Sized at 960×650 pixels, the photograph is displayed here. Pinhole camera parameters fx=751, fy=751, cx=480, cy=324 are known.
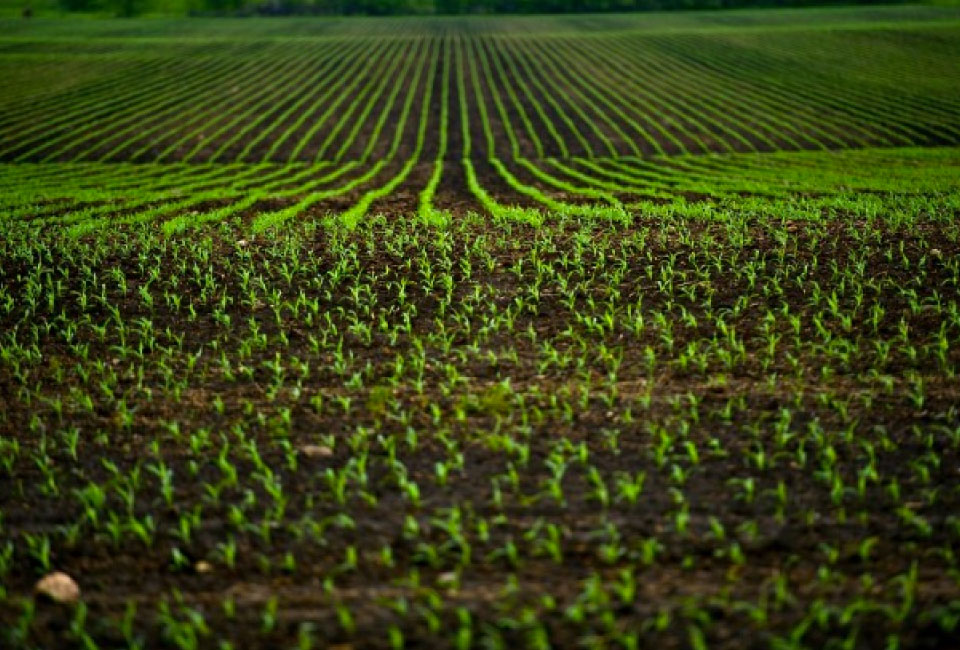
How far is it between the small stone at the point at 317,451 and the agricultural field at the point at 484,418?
31 millimetres

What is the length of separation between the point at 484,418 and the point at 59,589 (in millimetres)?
3344

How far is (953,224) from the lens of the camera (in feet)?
38.5

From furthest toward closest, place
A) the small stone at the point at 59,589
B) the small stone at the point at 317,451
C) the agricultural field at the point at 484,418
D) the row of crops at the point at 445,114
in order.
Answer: the row of crops at the point at 445,114 < the small stone at the point at 317,451 < the small stone at the point at 59,589 < the agricultural field at the point at 484,418

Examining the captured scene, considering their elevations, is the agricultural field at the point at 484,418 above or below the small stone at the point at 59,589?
above

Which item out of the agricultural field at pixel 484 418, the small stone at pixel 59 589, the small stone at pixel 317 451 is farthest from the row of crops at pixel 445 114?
the small stone at pixel 59 589

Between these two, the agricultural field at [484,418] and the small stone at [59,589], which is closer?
the agricultural field at [484,418]

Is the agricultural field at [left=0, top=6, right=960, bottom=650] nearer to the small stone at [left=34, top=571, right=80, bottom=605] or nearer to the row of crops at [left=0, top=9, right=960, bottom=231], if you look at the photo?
the small stone at [left=34, top=571, right=80, bottom=605]

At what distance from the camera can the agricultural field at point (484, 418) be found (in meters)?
4.41

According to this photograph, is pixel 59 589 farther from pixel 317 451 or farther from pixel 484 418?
pixel 484 418

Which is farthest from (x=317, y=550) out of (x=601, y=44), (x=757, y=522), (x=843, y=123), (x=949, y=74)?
(x=601, y=44)

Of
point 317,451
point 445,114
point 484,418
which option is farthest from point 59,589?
point 445,114

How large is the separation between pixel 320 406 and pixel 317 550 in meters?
2.09

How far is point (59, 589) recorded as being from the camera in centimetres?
462

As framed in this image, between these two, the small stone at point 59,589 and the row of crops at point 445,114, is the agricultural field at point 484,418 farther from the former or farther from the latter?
the row of crops at point 445,114
